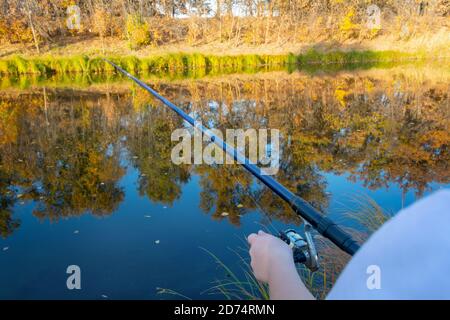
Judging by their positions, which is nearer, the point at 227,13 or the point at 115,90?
the point at 115,90

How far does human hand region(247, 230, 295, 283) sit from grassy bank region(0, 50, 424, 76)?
71.0 ft

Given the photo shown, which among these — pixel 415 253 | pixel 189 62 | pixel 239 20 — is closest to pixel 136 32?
pixel 189 62

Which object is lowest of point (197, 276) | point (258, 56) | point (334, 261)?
point (197, 276)

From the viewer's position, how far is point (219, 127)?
8844 millimetres

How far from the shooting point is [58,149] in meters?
7.36

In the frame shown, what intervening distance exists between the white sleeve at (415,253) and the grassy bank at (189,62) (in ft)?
72.9

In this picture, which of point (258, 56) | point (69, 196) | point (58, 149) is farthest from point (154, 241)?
point (258, 56)

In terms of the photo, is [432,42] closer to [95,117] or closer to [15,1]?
[95,117]

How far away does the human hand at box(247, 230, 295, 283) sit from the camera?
1.04 meters

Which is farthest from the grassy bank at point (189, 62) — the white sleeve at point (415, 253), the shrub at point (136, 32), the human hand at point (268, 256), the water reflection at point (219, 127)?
the white sleeve at point (415, 253)

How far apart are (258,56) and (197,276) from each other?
2507 cm

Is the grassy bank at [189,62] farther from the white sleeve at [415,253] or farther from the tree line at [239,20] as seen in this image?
the white sleeve at [415,253]

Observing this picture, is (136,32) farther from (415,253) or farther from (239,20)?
(415,253)

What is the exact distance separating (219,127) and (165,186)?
11.6ft
